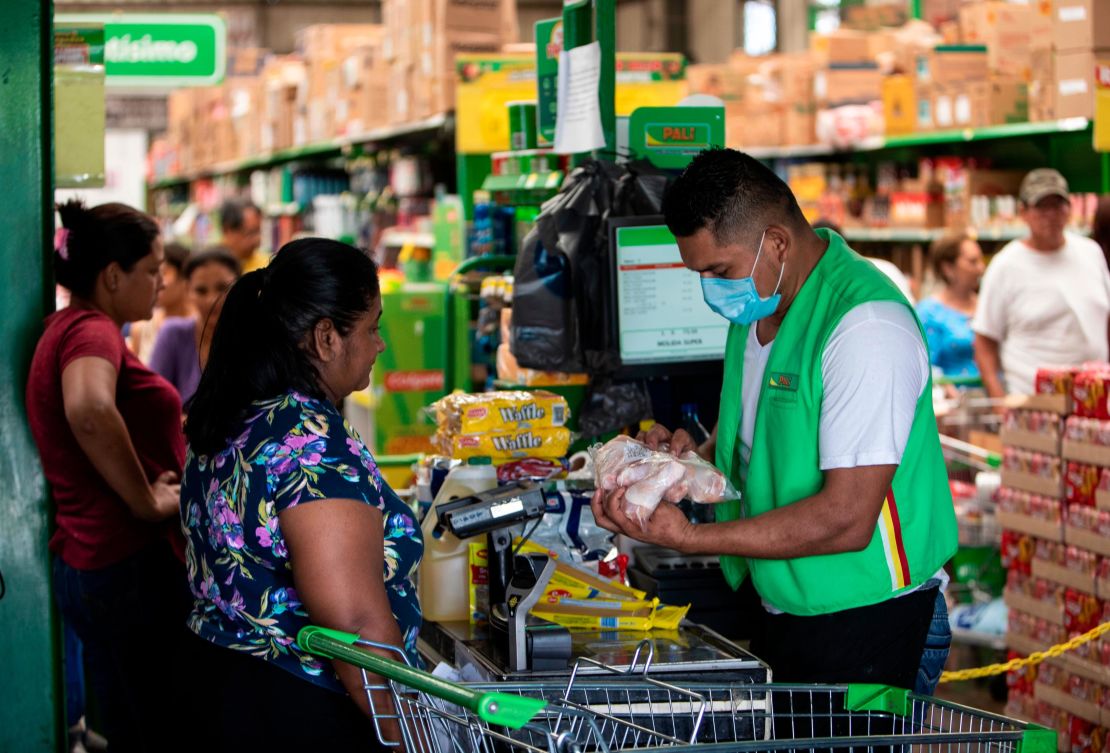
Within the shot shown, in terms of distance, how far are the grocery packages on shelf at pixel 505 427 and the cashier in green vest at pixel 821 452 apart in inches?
29.7

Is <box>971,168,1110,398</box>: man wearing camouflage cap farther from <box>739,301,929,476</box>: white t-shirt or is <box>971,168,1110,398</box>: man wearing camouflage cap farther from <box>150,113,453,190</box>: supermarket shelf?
<box>739,301,929,476</box>: white t-shirt

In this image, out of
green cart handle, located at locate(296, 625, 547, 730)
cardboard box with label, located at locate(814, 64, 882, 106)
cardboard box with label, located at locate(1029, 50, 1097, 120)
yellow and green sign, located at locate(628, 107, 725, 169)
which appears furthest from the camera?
cardboard box with label, located at locate(814, 64, 882, 106)

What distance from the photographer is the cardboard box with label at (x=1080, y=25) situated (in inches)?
265

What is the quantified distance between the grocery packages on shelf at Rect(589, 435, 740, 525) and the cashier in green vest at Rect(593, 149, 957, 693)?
0.08ft

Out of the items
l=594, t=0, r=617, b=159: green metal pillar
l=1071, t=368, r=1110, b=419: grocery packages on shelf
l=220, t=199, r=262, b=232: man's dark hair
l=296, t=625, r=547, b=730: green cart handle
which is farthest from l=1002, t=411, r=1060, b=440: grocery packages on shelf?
l=220, t=199, r=262, b=232: man's dark hair

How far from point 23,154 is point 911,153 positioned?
684 centimetres

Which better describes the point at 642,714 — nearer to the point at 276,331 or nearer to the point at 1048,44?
the point at 276,331

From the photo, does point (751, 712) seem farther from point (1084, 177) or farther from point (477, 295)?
point (1084, 177)

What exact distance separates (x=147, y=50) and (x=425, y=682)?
28.5ft

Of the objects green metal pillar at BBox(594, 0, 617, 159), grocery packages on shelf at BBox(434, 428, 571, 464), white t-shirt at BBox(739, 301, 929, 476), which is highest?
green metal pillar at BBox(594, 0, 617, 159)

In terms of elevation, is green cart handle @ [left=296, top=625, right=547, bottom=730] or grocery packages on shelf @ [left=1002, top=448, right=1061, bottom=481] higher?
green cart handle @ [left=296, top=625, right=547, bottom=730]

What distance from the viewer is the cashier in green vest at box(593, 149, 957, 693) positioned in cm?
242

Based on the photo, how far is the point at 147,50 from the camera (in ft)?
31.9

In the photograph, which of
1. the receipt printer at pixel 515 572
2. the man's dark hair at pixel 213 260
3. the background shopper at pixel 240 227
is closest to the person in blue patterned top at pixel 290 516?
the receipt printer at pixel 515 572
